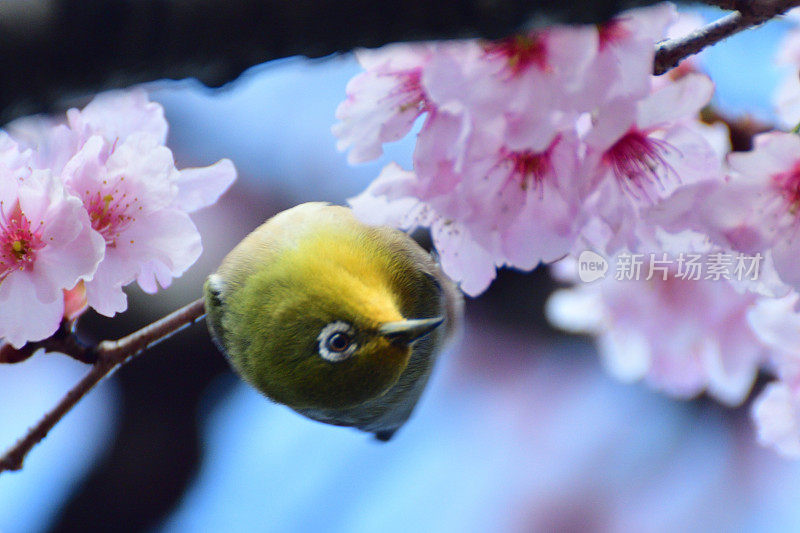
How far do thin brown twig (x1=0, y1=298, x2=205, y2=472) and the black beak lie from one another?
184 mm

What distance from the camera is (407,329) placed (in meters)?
0.59

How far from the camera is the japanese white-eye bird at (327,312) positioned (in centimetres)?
61

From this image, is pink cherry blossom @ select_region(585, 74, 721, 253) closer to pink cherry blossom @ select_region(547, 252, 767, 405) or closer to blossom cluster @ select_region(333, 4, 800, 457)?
blossom cluster @ select_region(333, 4, 800, 457)

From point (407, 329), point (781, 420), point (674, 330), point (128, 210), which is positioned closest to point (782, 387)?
point (781, 420)

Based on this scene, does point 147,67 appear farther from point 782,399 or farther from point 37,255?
point 782,399

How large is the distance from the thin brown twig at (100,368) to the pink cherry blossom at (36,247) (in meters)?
0.09

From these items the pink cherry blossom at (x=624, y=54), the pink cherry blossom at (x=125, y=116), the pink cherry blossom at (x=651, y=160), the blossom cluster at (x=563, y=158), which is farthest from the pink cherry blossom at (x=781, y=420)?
the pink cherry blossom at (x=125, y=116)

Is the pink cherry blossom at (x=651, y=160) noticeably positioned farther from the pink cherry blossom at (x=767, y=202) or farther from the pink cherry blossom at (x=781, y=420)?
the pink cherry blossom at (x=781, y=420)

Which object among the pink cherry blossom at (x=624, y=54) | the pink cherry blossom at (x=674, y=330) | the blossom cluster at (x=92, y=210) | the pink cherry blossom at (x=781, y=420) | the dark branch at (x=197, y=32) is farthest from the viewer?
the pink cherry blossom at (x=674, y=330)

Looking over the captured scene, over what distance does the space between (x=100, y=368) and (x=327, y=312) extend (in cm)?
20

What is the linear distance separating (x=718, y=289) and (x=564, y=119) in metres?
0.82

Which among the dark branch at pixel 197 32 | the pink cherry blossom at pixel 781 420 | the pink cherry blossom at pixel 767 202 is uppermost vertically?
the dark branch at pixel 197 32

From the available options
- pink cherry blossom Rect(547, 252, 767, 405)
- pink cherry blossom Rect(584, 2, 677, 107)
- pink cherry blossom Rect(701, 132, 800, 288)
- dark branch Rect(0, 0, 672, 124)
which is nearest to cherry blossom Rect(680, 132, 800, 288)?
pink cherry blossom Rect(701, 132, 800, 288)

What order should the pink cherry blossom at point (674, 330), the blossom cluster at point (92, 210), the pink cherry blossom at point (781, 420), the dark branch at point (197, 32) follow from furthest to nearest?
the pink cherry blossom at point (674, 330), the pink cherry blossom at point (781, 420), the blossom cluster at point (92, 210), the dark branch at point (197, 32)
